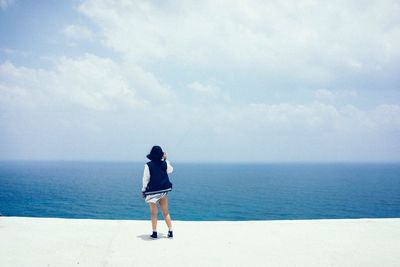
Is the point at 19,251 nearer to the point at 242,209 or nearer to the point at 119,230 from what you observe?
the point at 119,230

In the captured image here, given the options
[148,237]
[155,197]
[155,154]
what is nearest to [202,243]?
[148,237]

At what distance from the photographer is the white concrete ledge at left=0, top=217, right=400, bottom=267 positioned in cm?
527

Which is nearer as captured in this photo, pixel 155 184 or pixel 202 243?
pixel 202 243

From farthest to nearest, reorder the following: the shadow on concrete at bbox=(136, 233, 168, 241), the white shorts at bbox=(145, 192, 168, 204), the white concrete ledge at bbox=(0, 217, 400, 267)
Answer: the white shorts at bbox=(145, 192, 168, 204) → the shadow on concrete at bbox=(136, 233, 168, 241) → the white concrete ledge at bbox=(0, 217, 400, 267)

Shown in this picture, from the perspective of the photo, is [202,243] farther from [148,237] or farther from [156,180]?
[156,180]

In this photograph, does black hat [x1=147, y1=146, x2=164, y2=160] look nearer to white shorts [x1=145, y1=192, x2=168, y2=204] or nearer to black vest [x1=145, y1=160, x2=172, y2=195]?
black vest [x1=145, y1=160, x2=172, y2=195]

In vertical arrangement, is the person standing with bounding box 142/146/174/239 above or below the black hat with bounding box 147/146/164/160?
below

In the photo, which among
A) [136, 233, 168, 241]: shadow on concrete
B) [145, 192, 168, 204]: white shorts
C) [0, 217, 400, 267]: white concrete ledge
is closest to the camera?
[0, 217, 400, 267]: white concrete ledge

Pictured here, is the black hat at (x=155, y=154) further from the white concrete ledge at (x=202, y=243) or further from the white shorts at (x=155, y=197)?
the white concrete ledge at (x=202, y=243)

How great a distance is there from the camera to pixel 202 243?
6379 millimetres

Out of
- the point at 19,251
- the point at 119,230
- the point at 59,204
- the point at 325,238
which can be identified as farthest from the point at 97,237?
the point at 59,204

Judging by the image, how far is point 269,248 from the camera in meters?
6.07

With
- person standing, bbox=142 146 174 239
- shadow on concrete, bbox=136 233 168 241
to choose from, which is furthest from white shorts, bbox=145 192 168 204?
shadow on concrete, bbox=136 233 168 241

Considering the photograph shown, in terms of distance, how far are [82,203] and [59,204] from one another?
14.6 feet
